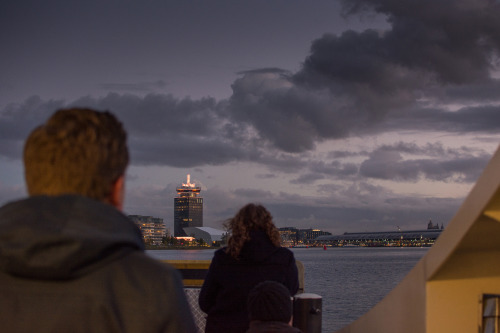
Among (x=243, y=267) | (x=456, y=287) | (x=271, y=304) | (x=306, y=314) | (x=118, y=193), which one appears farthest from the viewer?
(x=306, y=314)

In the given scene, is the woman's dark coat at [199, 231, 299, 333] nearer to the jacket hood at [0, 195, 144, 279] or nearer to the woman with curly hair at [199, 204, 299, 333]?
the woman with curly hair at [199, 204, 299, 333]

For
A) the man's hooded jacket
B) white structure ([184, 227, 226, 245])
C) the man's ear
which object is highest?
the man's ear

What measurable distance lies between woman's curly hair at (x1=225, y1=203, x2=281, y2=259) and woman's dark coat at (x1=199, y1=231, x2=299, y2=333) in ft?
0.15

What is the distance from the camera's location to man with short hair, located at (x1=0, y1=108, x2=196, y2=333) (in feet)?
4.67

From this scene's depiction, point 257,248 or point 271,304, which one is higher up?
point 257,248

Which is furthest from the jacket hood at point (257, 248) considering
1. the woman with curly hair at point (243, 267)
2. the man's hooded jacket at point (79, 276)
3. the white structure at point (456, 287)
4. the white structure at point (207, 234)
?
the white structure at point (207, 234)

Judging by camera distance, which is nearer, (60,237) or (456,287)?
(60,237)

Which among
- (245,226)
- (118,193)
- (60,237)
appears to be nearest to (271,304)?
(245,226)

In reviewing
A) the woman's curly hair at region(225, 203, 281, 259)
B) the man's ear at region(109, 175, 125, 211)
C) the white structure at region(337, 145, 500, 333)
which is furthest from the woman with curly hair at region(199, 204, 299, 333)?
the man's ear at region(109, 175, 125, 211)

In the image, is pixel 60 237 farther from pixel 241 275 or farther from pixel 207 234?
pixel 207 234

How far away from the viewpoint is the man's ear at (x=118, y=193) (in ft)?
5.34

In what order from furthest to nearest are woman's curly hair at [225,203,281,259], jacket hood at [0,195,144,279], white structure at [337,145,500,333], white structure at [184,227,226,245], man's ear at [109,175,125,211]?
white structure at [184,227,226,245] < woman's curly hair at [225,203,281,259] < white structure at [337,145,500,333] < man's ear at [109,175,125,211] < jacket hood at [0,195,144,279]

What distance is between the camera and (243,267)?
450 cm

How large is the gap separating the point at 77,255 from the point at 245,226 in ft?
9.90
